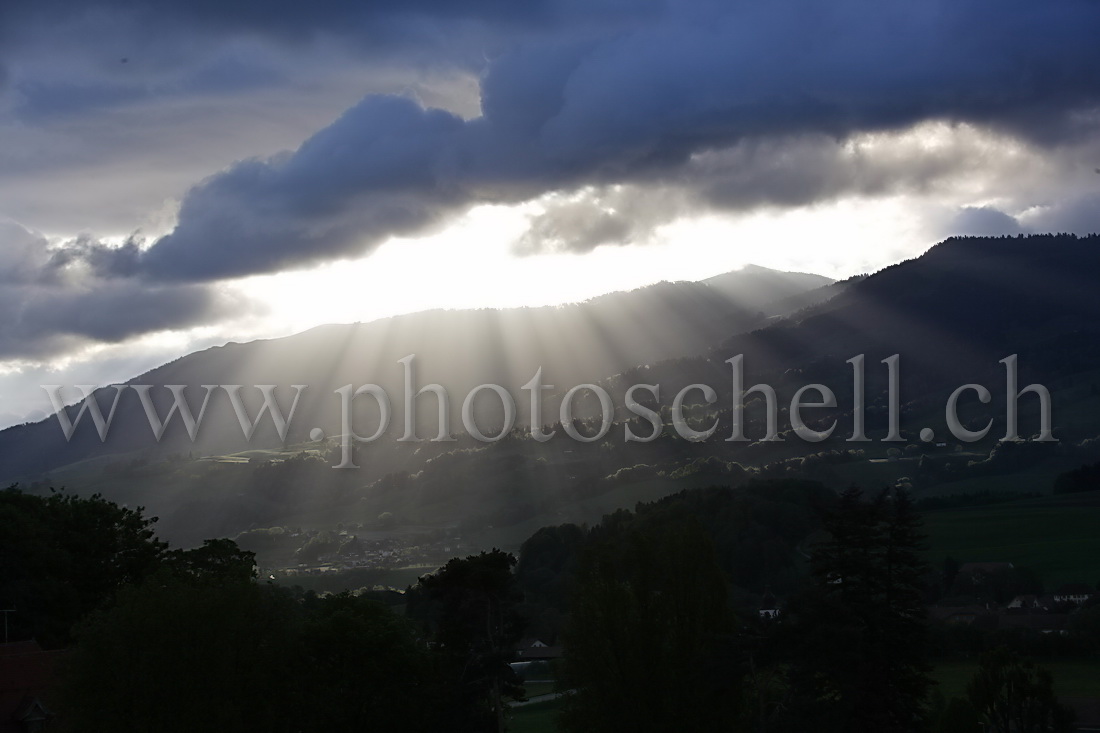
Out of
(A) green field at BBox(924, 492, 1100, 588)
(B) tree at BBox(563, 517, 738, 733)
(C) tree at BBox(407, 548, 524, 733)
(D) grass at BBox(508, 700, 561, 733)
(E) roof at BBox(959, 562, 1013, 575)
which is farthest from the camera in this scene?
(A) green field at BBox(924, 492, 1100, 588)

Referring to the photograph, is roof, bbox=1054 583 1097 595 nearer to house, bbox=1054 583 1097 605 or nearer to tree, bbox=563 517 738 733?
house, bbox=1054 583 1097 605

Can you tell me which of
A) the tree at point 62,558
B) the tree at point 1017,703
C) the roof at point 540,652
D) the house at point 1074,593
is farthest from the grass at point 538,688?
the house at point 1074,593

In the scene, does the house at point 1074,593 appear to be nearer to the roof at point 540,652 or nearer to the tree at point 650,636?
the roof at point 540,652

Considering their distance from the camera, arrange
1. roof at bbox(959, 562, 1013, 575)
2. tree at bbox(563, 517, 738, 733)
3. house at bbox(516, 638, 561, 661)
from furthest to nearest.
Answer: roof at bbox(959, 562, 1013, 575)
house at bbox(516, 638, 561, 661)
tree at bbox(563, 517, 738, 733)

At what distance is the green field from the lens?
5512 inches

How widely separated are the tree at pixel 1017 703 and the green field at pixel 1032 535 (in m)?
80.0

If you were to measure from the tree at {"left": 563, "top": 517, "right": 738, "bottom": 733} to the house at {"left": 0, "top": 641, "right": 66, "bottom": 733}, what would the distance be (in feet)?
69.2

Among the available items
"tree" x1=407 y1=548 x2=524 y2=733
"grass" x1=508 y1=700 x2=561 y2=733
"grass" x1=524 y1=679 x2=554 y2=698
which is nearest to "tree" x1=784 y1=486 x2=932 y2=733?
"tree" x1=407 y1=548 x2=524 y2=733

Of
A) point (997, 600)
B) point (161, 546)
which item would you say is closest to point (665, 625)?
point (161, 546)

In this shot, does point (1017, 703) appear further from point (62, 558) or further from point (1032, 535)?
point (1032, 535)

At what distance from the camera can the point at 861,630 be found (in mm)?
39875

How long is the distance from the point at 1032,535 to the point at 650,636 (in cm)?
13078

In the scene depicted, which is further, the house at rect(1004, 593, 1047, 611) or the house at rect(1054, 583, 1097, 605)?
the house at rect(1004, 593, 1047, 611)

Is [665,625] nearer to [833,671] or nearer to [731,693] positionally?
[731,693]
